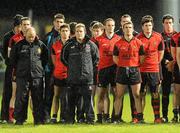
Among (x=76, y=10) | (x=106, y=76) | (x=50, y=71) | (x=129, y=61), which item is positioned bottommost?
(x=106, y=76)

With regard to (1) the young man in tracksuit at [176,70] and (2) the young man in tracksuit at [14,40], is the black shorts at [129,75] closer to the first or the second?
(1) the young man in tracksuit at [176,70]

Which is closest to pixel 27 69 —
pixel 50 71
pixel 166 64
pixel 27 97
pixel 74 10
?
pixel 27 97

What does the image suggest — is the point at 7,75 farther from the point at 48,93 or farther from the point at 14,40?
the point at 48,93

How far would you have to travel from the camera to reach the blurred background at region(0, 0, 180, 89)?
25.4 meters

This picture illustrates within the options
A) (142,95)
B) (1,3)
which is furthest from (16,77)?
(1,3)

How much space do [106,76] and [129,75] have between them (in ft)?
2.09

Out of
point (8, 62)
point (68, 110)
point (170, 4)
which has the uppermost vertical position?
point (170, 4)

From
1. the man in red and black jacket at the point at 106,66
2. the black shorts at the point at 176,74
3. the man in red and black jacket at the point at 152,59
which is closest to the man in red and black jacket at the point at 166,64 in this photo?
the black shorts at the point at 176,74

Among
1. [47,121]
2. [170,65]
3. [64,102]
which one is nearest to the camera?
[64,102]

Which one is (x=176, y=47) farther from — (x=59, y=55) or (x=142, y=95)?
(x=59, y=55)

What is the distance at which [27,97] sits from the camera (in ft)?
41.1

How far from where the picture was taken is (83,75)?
1249 cm

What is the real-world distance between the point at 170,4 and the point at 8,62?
404 inches

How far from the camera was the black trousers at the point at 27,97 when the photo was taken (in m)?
12.4
